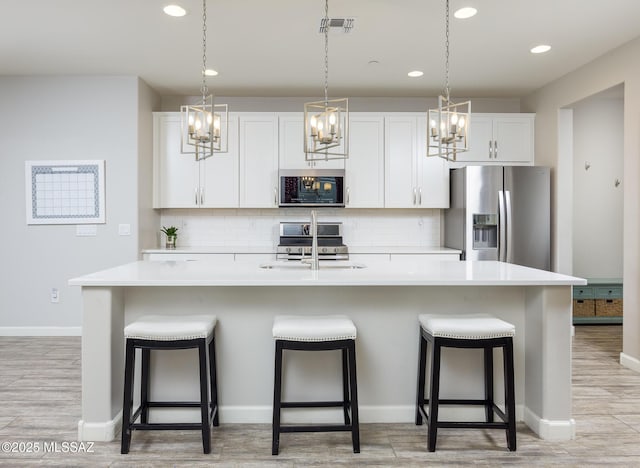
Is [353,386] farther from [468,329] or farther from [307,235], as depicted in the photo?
[307,235]

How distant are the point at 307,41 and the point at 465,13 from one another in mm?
1211

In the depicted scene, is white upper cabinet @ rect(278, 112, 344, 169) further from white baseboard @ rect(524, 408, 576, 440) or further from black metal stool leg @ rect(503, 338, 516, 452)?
white baseboard @ rect(524, 408, 576, 440)

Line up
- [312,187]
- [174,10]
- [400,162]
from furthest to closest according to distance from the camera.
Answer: [400,162], [312,187], [174,10]

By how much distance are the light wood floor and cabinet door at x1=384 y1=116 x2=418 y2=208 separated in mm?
2531

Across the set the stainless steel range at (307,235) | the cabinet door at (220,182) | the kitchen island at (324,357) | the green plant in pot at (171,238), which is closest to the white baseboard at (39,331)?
the green plant in pot at (171,238)

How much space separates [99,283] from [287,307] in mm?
991

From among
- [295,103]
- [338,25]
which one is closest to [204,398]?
[338,25]

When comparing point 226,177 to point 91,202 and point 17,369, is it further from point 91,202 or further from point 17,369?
point 17,369

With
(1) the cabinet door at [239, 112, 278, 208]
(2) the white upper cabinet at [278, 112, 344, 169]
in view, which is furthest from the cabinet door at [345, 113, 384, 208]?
(1) the cabinet door at [239, 112, 278, 208]

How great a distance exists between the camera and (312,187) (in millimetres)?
4863

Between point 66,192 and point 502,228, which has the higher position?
point 66,192

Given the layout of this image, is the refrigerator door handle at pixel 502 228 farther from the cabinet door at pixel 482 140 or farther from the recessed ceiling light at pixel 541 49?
the recessed ceiling light at pixel 541 49

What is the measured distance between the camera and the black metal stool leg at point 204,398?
221 cm

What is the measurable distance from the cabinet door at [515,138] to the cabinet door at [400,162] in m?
0.96
